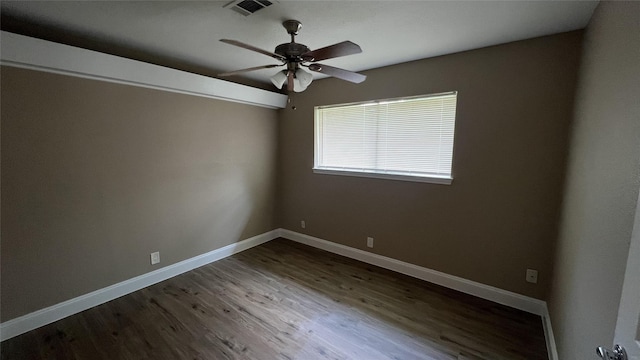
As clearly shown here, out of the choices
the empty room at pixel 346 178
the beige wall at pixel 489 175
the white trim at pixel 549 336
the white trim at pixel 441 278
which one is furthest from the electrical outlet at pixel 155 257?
the white trim at pixel 549 336

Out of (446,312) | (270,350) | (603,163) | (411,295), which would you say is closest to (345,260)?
(411,295)

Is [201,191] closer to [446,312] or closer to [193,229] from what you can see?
[193,229]

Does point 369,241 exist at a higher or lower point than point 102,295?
higher

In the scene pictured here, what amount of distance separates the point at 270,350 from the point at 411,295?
1475 millimetres

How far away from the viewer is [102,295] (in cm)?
245

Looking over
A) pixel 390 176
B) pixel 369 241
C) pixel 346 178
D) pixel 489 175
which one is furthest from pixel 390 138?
pixel 369 241

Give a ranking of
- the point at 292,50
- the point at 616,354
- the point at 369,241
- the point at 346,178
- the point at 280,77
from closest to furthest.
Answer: the point at 616,354 < the point at 292,50 < the point at 280,77 < the point at 369,241 < the point at 346,178

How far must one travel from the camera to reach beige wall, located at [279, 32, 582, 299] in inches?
83.7

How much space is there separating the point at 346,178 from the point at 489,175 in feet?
5.28

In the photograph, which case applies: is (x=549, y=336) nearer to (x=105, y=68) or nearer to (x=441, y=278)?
(x=441, y=278)

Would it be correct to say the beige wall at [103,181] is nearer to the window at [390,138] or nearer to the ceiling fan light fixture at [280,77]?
the window at [390,138]

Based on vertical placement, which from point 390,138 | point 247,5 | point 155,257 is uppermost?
point 247,5

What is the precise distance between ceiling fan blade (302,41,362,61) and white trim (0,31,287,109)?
1.67m

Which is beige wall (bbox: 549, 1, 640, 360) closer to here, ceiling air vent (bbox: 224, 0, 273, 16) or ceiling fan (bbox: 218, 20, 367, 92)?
ceiling fan (bbox: 218, 20, 367, 92)
